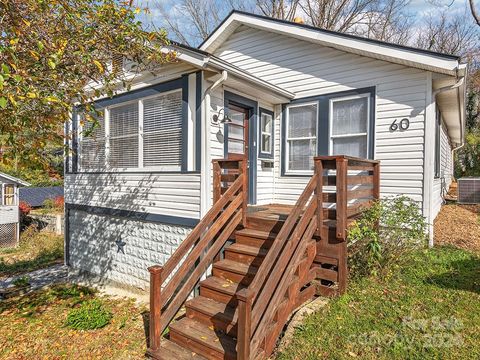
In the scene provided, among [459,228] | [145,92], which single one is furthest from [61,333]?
[459,228]

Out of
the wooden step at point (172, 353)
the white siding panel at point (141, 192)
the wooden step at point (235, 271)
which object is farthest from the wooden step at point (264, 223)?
the wooden step at point (172, 353)

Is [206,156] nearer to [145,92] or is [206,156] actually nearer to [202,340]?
[145,92]

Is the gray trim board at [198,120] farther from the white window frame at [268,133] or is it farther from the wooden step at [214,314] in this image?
the wooden step at [214,314]

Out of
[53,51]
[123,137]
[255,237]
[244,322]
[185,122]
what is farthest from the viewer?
[123,137]

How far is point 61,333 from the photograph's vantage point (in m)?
4.80

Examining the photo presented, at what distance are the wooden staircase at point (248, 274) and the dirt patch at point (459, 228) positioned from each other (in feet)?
8.55

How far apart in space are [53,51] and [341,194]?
13.8 feet

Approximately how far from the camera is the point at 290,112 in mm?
7168

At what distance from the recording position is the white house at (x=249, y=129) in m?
5.52

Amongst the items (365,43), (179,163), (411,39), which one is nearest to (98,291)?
(179,163)

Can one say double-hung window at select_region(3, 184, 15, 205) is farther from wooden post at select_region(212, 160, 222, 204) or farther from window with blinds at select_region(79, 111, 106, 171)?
wooden post at select_region(212, 160, 222, 204)

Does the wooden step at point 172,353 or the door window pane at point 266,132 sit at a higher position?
the door window pane at point 266,132

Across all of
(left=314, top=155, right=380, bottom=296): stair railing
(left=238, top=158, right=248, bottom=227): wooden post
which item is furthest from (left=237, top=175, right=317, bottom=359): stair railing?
(left=238, top=158, right=248, bottom=227): wooden post

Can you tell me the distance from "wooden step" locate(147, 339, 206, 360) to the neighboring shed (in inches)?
674
